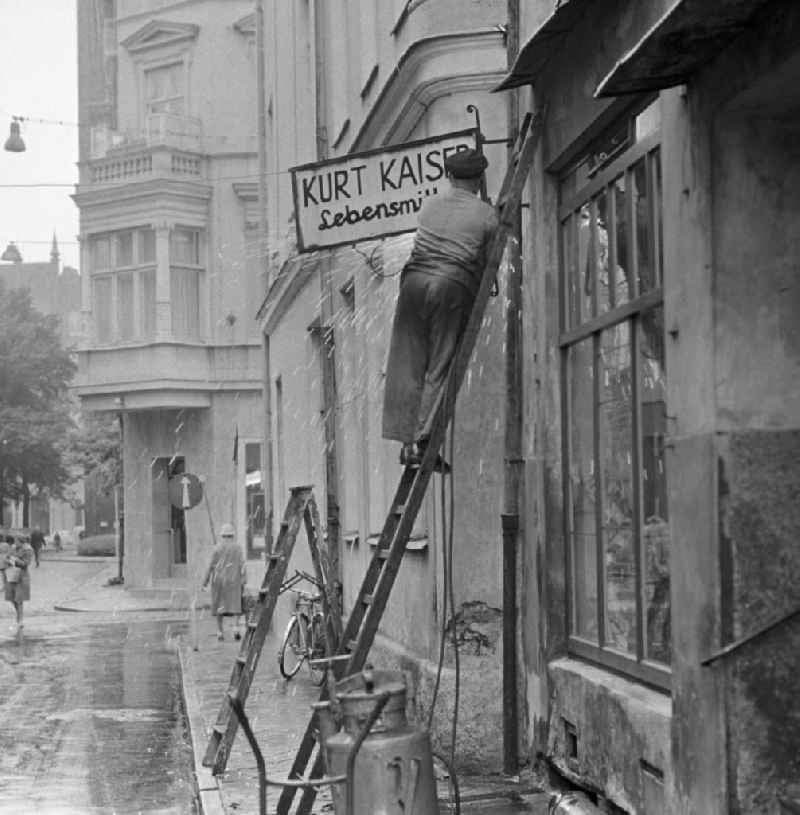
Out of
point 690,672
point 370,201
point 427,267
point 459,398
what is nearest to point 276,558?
point 459,398

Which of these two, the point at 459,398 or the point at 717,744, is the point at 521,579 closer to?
the point at 459,398

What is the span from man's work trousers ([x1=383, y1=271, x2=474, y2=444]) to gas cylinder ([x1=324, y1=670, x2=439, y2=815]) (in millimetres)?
2218

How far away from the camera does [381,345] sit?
13.5 meters

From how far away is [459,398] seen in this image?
33.9 feet

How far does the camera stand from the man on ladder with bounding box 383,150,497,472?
846 cm

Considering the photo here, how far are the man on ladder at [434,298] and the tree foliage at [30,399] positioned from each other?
59.8 meters

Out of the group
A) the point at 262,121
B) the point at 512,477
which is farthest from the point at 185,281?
the point at 512,477

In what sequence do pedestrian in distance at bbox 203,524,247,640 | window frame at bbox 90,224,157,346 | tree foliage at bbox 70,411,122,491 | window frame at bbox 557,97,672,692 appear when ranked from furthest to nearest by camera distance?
tree foliage at bbox 70,411,122,491 < window frame at bbox 90,224,157,346 < pedestrian in distance at bbox 203,524,247,640 < window frame at bbox 557,97,672,692

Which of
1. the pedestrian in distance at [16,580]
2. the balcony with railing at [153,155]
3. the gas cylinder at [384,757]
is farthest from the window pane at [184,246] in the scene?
the gas cylinder at [384,757]

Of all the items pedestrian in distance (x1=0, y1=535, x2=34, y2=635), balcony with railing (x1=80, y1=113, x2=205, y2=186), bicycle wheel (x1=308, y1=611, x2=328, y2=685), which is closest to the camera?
bicycle wheel (x1=308, y1=611, x2=328, y2=685)

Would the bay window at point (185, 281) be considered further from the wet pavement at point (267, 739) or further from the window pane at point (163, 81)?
the wet pavement at point (267, 739)

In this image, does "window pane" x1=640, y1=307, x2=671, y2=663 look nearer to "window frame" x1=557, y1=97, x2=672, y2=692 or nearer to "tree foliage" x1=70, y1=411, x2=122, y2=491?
"window frame" x1=557, y1=97, x2=672, y2=692

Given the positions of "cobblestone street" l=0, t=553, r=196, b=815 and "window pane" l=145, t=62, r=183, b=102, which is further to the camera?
"window pane" l=145, t=62, r=183, b=102

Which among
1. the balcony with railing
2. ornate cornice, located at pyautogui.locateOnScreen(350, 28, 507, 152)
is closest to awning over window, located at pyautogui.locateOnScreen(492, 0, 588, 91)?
ornate cornice, located at pyautogui.locateOnScreen(350, 28, 507, 152)
